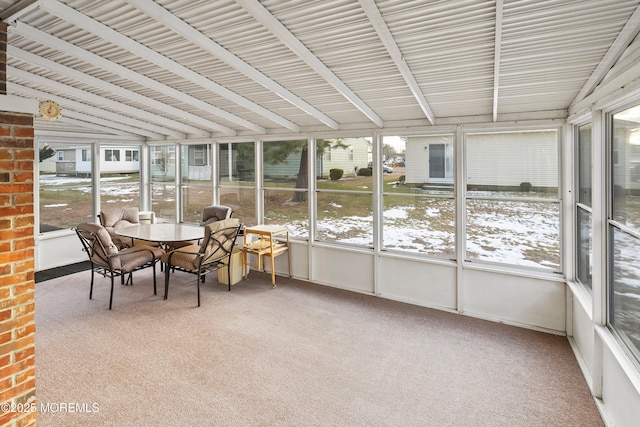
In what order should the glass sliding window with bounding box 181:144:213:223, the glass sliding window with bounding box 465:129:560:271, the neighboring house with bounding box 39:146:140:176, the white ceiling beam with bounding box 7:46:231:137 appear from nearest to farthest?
1. the white ceiling beam with bounding box 7:46:231:137
2. the glass sliding window with bounding box 465:129:560:271
3. the neighboring house with bounding box 39:146:140:176
4. the glass sliding window with bounding box 181:144:213:223

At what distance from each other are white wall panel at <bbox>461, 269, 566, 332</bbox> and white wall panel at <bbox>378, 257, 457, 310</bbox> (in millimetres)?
199

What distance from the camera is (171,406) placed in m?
2.72

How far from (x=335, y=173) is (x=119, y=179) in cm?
493

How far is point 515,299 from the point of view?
4191mm

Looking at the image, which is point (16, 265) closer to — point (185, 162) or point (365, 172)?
point (365, 172)

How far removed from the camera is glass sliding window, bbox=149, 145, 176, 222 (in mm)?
7574

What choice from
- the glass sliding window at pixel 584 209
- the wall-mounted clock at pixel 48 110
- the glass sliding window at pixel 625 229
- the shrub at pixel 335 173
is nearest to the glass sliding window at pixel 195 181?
the shrub at pixel 335 173

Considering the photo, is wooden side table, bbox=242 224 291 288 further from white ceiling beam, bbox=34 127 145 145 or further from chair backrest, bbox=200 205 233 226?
white ceiling beam, bbox=34 127 145 145

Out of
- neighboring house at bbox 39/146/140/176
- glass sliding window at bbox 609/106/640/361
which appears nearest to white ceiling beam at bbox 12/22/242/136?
neighboring house at bbox 39/146/140/176

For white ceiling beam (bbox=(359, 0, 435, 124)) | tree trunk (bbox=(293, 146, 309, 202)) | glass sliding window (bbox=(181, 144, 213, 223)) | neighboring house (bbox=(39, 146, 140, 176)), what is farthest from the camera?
glass sliding window (bbox=(181, 144, 213, 223))

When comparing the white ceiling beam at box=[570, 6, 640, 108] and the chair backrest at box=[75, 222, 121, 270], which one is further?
the chair backrest at box=[75, 222, 121, 270]

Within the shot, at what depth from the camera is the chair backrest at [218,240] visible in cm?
467

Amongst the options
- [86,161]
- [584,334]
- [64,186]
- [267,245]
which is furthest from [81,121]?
[584,334]

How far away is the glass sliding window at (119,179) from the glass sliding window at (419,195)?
565 centimetres
